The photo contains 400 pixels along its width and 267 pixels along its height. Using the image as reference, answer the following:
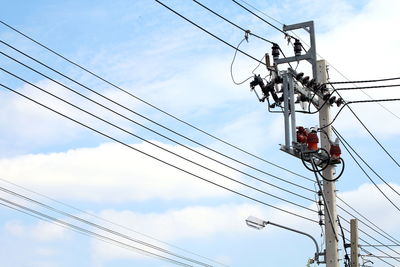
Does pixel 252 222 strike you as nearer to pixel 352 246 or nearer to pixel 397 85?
pixel 352 246

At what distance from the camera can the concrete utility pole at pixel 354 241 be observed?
21.5 metres

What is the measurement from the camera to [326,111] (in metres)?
21.1

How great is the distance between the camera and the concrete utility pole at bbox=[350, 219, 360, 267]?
21.5 meters

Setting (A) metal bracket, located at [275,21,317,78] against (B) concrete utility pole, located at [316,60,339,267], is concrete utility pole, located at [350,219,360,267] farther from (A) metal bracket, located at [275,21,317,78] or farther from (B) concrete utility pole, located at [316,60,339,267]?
(A) metal bracket, located at [275,21,317,78]

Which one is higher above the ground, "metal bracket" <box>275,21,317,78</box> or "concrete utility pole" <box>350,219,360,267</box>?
"metal bracket" <box>275,21,317,78</box>

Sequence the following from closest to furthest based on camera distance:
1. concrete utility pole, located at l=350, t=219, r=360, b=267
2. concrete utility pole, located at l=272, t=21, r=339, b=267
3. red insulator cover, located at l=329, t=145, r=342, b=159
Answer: concrete utility pole, located at l=272, t=21, r=339, b=267 → red insulator cover, located at l=329, t=145, r=342, b=159 → concrete utility pole, located at l=350, t=219, r=360, b=267

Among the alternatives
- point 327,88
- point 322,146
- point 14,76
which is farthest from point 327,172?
point 14,76

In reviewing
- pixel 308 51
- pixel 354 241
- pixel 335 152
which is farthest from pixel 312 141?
pixel 354 241

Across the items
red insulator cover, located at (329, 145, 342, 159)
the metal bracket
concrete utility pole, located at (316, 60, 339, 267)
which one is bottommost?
concrete utility pole, located at (316, 60, 339, 267)

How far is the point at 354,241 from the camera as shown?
2189 centimetres

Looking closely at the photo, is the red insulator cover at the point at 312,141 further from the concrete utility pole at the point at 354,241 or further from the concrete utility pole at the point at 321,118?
the concrete utility pole at the point at 354,241

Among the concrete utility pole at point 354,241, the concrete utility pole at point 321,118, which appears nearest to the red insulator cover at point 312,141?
the concrete utility pole at point 321,118

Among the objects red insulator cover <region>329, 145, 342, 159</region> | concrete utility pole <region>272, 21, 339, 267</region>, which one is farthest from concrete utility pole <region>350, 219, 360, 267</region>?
red insulator cover <region>329, 145, 342, 159</region>

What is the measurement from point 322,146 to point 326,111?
98cm
